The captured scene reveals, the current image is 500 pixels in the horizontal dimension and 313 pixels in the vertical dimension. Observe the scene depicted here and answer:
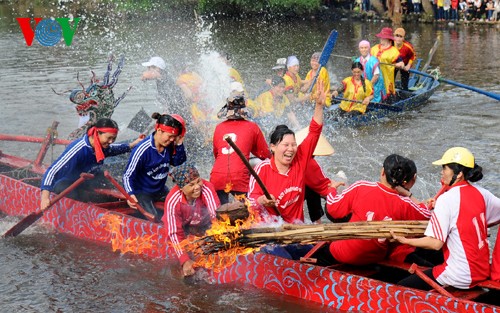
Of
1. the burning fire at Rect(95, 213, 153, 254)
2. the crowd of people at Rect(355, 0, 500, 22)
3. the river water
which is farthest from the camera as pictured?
the crowd of people at Rect(355, 0, 500, 22)

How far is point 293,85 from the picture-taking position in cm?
1498

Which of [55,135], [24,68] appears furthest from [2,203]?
[24,68]

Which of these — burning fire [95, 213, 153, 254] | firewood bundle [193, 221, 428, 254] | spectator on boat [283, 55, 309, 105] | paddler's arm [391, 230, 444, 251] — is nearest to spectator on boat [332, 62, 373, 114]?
spectator on boat [283, 55, 309, 105]

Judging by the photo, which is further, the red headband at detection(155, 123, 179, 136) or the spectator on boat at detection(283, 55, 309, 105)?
the spectator on boat at detection(283, 55, 309, 105)

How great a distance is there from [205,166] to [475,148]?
16.9ft

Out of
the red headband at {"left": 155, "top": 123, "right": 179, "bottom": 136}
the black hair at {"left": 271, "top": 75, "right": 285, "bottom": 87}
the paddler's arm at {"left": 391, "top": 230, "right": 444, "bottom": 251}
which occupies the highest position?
the red headband at {"left": 155, "top": 123, "right": 179, "bottom": 136}

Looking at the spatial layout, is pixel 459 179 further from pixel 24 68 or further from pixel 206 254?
pixel 24 68

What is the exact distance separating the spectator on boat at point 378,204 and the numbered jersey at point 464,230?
0.54 m

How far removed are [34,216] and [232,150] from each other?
110 inches

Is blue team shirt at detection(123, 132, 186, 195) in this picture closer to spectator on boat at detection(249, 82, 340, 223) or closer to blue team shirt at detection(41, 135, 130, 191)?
blue team shirt at detection(41, 135, 130, 191)

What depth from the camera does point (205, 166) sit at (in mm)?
13148

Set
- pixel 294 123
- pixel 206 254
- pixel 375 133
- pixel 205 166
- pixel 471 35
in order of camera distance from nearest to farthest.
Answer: pixel 206 254 < pixel 205 166 < pixel 294 123 < pixel 375 133 < pixel 471 35

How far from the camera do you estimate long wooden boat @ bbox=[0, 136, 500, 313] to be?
6422 millimetres

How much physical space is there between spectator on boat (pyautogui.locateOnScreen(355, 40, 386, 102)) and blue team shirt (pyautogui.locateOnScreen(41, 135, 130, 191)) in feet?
25.5
